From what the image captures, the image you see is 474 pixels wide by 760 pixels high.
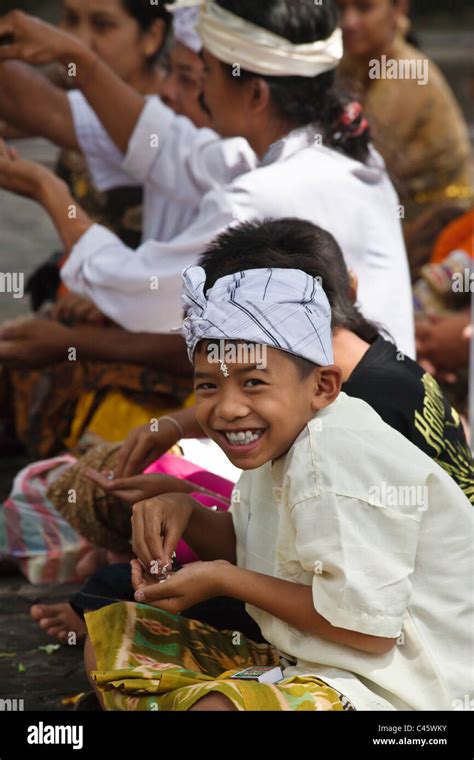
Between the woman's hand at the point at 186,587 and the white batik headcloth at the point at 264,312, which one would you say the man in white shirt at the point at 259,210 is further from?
the woman's hand at the point at 186,587

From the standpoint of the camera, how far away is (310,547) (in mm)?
2447

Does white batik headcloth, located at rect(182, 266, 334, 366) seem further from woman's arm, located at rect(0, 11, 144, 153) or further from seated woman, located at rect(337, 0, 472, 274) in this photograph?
seated woman, located at rect(337, 0, 472, 274)

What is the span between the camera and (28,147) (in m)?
10.2

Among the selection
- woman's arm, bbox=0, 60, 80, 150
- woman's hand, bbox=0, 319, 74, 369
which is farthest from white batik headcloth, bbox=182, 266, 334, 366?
woman's arm, bbox=0, 60, 80, 150

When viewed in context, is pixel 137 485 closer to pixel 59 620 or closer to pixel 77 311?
pixel 59 620

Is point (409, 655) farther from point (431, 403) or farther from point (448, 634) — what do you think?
point (431, 403)

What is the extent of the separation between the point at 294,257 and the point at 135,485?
27.5 inches

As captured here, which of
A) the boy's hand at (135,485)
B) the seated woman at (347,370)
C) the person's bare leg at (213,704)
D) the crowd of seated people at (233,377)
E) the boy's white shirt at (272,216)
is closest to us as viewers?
the person's bare leg at (213,704)

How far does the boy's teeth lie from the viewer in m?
2.58

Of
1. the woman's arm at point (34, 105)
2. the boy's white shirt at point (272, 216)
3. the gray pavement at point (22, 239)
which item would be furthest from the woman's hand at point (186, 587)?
the gray pavement at point (22, 239)

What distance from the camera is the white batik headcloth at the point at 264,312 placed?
101 inches

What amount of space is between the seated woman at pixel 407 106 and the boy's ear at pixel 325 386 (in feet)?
14.1

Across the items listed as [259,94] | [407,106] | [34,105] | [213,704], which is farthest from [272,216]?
[407,106]
